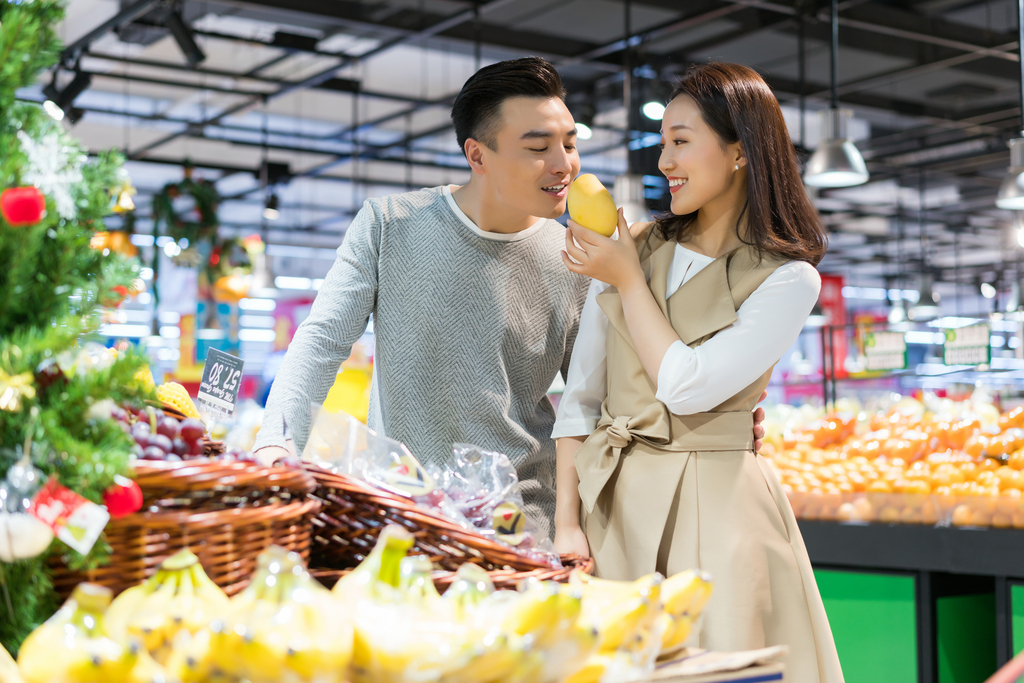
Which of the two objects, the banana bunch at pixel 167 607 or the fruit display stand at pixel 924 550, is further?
the fruit display stand at pixel 924 550

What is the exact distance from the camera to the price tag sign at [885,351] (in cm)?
496

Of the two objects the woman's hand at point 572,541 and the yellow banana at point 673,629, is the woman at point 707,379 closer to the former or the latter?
the woman's hand at point 572,541

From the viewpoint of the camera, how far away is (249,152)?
13.6 m

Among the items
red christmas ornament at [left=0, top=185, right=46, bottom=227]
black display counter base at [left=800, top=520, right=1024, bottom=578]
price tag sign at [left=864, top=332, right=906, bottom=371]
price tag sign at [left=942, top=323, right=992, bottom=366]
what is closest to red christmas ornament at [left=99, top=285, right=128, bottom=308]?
red christmas ornament at [left=0, top=185, right=46, bottom=227]

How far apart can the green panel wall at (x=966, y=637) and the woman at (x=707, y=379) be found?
2.06 meters

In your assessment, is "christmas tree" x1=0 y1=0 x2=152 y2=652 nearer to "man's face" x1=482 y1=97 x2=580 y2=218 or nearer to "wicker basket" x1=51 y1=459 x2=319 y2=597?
"wicker basket" x1=51 y1=459 x2=319 y2=597

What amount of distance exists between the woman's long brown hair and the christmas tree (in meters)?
1.06

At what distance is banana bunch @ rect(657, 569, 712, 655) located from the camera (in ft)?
3.57

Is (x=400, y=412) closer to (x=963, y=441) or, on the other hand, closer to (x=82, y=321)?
(x=82, y=321)

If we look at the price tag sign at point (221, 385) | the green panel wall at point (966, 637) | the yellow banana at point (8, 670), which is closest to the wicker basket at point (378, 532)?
the yellow banana at point (8, 670)

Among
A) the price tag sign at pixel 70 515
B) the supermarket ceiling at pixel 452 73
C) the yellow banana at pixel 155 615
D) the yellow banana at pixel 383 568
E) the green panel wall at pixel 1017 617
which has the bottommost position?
the green panel wall at pixel 1017 617

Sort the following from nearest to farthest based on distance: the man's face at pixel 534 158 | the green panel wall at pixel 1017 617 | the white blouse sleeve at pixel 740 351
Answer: the white blouse sleeve at pixel 740 351, the man's face at pixel 534 158, the green panel wall at pixel 1017 617

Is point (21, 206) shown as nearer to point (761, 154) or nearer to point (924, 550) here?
point (761, 154)

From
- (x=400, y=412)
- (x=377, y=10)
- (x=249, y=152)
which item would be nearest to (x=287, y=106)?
(x=249, y=152)
